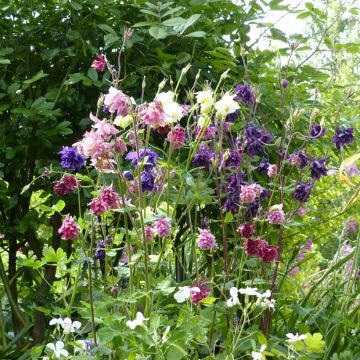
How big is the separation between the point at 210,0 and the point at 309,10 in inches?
18.6

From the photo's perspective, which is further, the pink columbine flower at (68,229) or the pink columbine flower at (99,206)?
the pink columbine flower at (68,229)

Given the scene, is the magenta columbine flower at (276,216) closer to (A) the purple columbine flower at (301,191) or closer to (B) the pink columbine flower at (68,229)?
(A) the purple columbine flower at (301,191)

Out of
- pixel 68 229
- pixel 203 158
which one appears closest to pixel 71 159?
pixel 68 229

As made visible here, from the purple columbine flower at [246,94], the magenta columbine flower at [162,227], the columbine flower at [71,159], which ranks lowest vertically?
the magenta columbine flower at [162,227]

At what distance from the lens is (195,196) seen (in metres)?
1.93

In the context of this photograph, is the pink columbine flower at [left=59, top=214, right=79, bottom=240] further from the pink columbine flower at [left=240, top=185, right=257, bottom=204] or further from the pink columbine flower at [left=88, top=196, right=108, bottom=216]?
the pink columbine flower at [left=240, top=185, right=257, bottom=204]

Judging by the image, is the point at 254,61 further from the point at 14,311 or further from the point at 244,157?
the point at 14,311

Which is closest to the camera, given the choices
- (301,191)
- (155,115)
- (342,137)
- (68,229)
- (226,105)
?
(155,115)

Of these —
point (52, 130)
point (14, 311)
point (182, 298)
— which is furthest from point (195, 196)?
point (14, 311)

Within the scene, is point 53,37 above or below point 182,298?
above

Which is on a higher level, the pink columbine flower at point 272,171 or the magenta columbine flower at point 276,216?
the pink columbine flower at point 272,171

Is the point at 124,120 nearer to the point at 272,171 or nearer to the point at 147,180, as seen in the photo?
the point at 147,180

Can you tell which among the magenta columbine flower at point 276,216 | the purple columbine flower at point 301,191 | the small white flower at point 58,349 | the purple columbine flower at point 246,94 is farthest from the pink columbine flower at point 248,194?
the small white flower at point 58,349

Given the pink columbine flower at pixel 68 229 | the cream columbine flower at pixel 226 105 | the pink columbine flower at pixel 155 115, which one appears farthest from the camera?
the pink columbine flower at pixel 68 229
